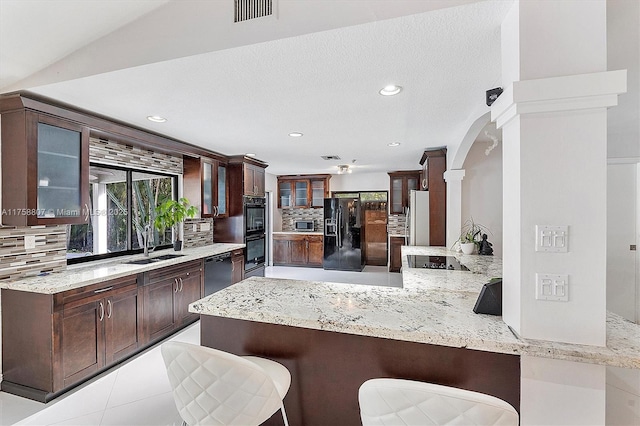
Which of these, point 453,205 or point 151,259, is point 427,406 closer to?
point 151,259

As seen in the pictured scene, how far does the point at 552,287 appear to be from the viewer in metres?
1.13

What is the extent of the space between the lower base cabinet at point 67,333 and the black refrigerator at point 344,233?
14.4 ft

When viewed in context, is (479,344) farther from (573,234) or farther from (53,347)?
(53,347)

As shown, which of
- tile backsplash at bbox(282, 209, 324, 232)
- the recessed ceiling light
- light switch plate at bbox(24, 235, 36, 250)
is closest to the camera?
the recessed ceiling light

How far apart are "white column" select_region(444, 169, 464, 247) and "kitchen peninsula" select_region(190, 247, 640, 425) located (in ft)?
7.83

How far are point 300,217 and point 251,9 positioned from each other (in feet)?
20.9

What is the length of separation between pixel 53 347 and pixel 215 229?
9.61 feet

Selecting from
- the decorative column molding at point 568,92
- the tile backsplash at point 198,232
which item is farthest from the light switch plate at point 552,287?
the tile backsplash at point 198,232

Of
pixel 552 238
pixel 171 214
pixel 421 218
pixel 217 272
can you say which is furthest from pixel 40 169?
pixel 421 218

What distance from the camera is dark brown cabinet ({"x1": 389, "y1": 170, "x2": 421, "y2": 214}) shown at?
260 inches

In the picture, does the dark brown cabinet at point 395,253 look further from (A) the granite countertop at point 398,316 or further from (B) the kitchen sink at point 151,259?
(B) the kitchen sink at point 151,259

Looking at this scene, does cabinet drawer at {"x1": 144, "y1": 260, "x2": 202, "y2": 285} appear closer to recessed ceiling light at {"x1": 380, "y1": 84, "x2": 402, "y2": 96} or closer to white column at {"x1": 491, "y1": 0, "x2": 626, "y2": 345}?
recessed ceiling light at {"x1": 380, "y1": 84, "x2": 402, "y2": 96}

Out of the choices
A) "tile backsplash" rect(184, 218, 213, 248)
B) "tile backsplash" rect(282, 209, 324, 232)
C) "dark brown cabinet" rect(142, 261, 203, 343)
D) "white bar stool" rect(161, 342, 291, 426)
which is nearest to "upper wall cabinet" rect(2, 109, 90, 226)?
"dark brown cabinet" rect(142, 261, 203, 343)

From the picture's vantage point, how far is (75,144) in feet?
8.45
